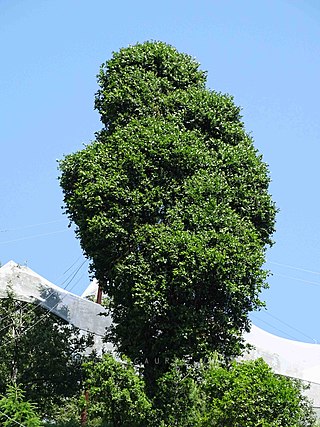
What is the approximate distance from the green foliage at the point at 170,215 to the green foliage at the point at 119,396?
1.11 meters

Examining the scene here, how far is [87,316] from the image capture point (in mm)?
22203

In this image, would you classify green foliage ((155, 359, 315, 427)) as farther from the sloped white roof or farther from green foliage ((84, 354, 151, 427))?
the sloped white roof

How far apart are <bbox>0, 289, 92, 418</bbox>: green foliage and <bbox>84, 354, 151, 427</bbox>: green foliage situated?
167 inches

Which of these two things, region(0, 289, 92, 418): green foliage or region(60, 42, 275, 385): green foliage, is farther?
region(0, 289, 92, 418): green foliage

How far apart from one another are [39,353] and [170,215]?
6.24 m

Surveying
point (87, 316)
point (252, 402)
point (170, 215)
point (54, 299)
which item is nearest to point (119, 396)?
point (252, 402)

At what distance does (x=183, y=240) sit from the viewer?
17484mm

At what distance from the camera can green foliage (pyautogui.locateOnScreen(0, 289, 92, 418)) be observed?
21438mm

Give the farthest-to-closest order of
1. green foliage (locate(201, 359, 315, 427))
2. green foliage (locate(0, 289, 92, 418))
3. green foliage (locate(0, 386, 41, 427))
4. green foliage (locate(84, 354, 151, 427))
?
green foliage (locate(0, 289, 92, 418))
green foliage (locate(84, 354, 151, 427))
green foliage (locate(201, 359, 315, 427))
green foliage (locate(0, 386, 41, 427))

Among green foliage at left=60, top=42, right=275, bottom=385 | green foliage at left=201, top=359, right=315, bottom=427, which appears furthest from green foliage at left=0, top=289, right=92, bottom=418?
green foliage at left=201, top=359, right=315, bottom=427

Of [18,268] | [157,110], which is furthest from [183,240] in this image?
[18,268]

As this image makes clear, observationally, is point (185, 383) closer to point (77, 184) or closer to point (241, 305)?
point (241, 305)

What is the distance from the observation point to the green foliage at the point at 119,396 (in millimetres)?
16938

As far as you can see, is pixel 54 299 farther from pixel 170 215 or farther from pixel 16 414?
pixel 16 414
